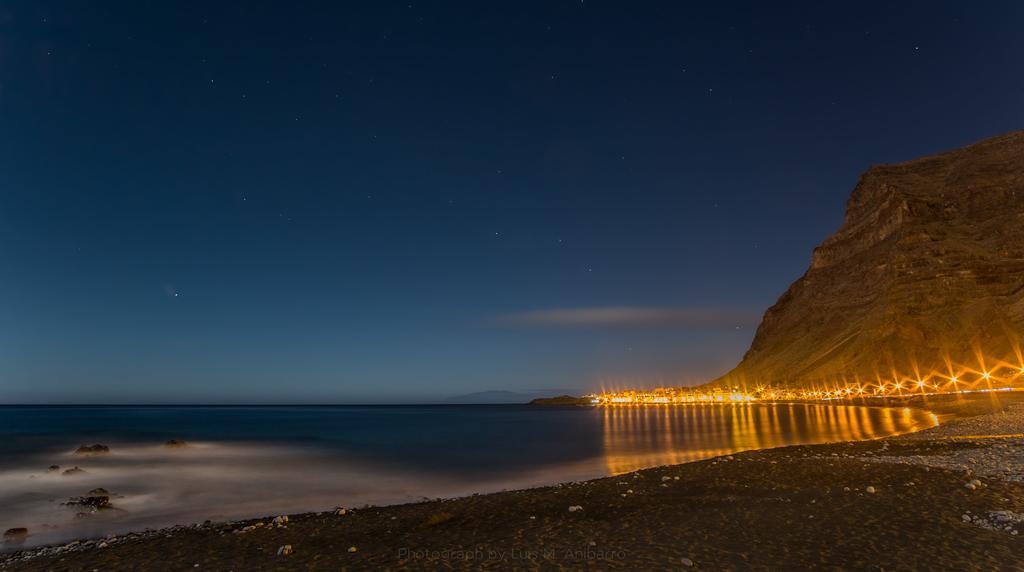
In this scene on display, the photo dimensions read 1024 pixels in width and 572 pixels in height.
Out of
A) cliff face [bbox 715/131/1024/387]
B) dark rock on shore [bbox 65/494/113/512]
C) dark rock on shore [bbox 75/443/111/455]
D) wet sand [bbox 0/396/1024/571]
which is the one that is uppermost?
cliff face [bbox 715/131/1024/387]

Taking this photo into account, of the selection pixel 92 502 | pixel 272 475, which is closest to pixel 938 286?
pixel 272 475

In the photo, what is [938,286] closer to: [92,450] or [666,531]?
[666,531]

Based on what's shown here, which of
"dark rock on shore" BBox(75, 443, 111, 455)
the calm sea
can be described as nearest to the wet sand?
the calm sea

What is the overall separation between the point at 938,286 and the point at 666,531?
187193 millimetres

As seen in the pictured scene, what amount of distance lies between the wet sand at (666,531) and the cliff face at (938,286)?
13794 cm

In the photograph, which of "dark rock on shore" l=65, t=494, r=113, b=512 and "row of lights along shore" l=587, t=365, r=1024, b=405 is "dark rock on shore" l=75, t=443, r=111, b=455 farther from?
"row of lights along shore" l=587, t=365, r=1024, b=405

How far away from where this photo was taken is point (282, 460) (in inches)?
1911

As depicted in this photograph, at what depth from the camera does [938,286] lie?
523 feet

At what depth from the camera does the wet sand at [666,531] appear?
10.8 meters

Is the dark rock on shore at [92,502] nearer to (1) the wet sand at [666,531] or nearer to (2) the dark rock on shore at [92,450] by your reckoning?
(1) the wet sand at [666,531]

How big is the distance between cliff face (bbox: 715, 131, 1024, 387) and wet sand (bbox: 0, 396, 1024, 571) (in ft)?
453

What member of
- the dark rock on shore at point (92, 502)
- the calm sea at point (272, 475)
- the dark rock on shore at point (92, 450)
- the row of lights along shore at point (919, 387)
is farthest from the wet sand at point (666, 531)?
the row of lights along shore at point (919, 387)

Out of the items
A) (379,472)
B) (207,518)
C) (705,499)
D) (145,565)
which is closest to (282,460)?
(379,472)

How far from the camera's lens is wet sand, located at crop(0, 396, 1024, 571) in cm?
1077
